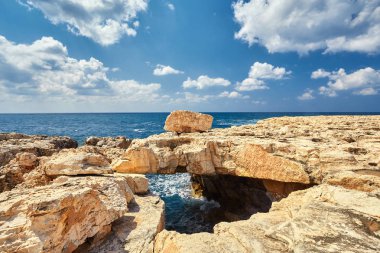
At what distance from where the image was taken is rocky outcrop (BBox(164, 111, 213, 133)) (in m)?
15.0

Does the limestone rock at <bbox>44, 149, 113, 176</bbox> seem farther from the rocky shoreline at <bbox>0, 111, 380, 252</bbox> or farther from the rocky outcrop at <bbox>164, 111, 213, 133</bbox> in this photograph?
the rocky outcrop at <bbox>164, 111, 213, 133</bbox>

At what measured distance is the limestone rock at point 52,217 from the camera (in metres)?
4.77

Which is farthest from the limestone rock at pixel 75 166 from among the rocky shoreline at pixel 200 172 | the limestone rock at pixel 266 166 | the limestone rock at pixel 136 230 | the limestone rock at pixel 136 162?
the limestone rock at pixel 266 166

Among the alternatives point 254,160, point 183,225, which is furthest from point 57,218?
point 183,225

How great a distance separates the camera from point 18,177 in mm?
11656

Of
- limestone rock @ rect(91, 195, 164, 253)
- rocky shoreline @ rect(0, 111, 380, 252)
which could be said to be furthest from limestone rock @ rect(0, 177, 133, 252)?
limestone rock @ rect(91, 195, 164, 253)

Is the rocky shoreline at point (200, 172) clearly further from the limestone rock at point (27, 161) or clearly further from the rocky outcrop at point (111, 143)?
the rocky outcrop at point (111, 143)

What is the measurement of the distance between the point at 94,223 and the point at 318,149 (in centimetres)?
863

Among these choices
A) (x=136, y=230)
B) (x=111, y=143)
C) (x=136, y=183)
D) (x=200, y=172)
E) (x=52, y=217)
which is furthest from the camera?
(x=111, y=143)

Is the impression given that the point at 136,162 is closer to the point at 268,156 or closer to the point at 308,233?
the point at 268,156

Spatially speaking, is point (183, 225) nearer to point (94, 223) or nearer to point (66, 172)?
point (66, 172)

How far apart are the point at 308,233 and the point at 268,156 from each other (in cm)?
563

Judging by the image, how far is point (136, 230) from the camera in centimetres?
710

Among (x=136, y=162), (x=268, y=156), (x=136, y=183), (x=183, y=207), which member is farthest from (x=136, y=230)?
(x=183, y=207)
